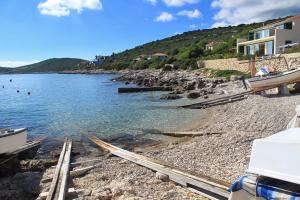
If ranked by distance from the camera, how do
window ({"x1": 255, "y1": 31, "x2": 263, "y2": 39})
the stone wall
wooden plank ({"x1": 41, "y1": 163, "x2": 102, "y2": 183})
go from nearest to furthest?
wooden plank ({"x1": 41, "y1": 163, "x2": 102, "y2": 183})
the stone wall
window ({"x1": 255, "y1": 31, "x2": 263, "y2": 39})

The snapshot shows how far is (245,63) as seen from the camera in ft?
143

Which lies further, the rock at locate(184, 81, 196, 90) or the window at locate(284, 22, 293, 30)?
the window at locate(284, 22, 293, 30)

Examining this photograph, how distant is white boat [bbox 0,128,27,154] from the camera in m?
14.2

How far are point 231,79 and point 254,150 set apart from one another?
3505cm

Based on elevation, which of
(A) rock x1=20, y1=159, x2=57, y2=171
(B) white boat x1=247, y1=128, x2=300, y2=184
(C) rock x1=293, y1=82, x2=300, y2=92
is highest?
(B) white boat x1=247, y1=128, x2=300, y2=184

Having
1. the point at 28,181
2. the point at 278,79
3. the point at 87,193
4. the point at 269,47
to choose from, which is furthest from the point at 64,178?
the point at 269,47

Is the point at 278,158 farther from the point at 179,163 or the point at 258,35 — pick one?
the point at 258,35

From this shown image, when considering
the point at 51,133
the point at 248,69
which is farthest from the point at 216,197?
the point at 248,69

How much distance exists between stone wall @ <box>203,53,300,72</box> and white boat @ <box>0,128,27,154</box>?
83.8ft

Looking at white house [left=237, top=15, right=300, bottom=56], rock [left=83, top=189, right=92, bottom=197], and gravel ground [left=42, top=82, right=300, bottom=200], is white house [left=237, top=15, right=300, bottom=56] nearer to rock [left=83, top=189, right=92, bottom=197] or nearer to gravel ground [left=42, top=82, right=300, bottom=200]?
gravel ground [left=42, top=82, right=300, bottom=200]

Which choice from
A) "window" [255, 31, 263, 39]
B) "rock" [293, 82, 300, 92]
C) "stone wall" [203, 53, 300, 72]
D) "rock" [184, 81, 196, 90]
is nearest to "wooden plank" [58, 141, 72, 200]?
"rock" [293, 82, 300, 92]

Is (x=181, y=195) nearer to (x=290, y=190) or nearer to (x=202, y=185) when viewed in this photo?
(x=202, y=185)

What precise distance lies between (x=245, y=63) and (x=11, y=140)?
33.7 metres

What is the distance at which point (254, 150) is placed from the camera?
611cm
